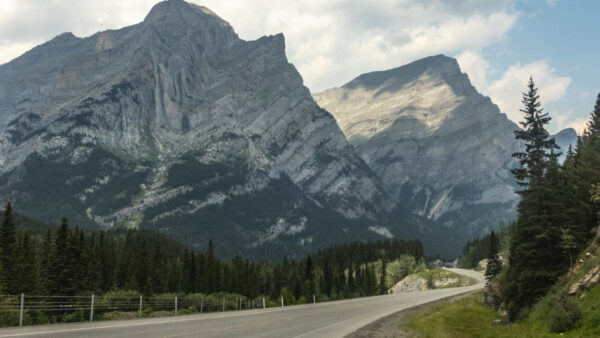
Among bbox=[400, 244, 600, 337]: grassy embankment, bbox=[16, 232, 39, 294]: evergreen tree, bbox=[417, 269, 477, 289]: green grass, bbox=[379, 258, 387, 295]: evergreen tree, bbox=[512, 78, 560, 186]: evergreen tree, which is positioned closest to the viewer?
bbox=[400, 244, 600, 337]: grassy embankment

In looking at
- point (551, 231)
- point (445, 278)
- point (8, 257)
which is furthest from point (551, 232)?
point (445, 278)

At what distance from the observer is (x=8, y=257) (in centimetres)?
8275

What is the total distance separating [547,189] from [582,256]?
8586mm

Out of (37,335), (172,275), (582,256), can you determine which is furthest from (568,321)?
(172,275)

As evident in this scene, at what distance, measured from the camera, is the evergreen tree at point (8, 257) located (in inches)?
3199

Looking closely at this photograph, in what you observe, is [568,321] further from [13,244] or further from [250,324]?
[13,244]

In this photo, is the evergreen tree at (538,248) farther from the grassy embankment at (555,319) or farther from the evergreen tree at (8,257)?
the evergreen tree at (8,257)

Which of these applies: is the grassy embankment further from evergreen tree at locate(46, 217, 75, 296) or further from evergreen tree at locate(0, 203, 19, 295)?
evergreen tree at locate(0, 203, 19, 295)

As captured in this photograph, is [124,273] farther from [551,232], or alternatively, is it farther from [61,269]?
[551,232]

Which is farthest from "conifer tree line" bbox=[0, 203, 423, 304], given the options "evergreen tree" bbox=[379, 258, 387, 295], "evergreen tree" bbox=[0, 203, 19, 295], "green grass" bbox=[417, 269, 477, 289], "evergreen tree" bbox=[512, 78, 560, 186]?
"evergreen tree" bbox=[512, 78, 560, 186]

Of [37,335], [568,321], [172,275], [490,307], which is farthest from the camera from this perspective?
[172,275]

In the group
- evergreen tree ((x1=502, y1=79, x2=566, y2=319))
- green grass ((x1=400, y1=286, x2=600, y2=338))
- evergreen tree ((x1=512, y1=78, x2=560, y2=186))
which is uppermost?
evergreen tree ((x1=512, y1=78, x2=560, y2=186))

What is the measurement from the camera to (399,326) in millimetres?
35938

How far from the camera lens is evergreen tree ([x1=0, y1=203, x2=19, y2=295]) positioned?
267ft
